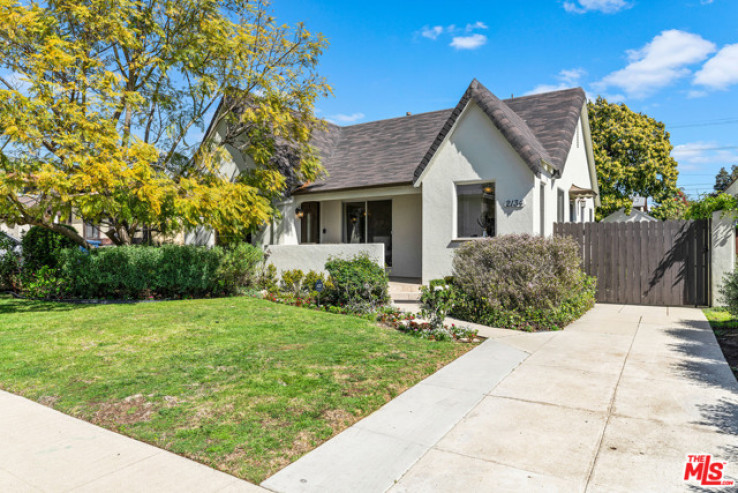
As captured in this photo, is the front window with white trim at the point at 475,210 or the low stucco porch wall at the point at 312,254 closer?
the low stucco porch wall at the point at 312,254

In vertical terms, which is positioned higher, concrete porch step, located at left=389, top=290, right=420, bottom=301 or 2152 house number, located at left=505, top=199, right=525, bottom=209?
2152 house number, located at left=505, top=199, right=525, bottom=209

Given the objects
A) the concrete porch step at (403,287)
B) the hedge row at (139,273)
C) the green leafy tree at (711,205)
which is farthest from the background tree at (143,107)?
the green leafy tree at (711,205)

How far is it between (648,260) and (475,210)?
4487mm

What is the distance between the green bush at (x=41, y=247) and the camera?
13641 mm

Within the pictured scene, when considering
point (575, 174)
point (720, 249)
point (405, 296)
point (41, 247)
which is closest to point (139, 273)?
point (41, 247)

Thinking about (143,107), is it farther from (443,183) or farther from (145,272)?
(443,183)

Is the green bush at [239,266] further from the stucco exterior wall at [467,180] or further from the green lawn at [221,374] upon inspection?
the stucco exterior wall at [467,180]

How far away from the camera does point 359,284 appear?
33.4 feet

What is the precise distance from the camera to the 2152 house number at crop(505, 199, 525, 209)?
1209 cm

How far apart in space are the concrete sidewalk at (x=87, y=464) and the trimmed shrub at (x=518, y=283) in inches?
258

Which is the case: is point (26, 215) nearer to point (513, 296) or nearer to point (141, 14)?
point (141, 14)

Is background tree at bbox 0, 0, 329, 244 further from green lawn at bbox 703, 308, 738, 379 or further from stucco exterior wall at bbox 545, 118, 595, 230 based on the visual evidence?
green lawn at bbox 703, 308, 738, 379

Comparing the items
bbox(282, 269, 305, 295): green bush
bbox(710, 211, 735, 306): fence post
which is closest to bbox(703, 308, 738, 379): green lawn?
bbox(710, 211, 735, 306): fence post

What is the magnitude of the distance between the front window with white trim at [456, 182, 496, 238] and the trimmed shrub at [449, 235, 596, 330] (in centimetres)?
279
